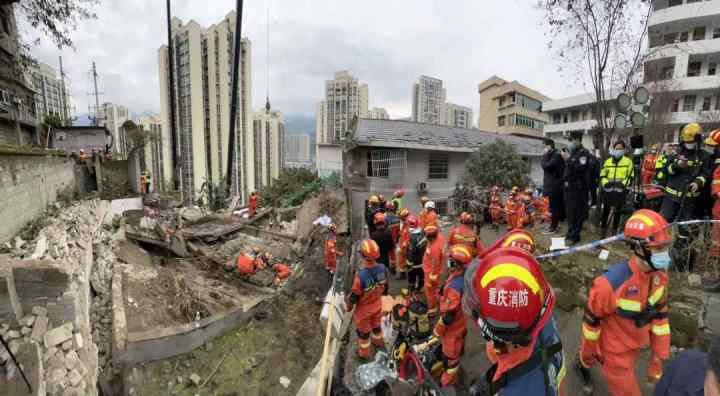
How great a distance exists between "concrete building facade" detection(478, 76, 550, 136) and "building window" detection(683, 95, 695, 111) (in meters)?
15.3

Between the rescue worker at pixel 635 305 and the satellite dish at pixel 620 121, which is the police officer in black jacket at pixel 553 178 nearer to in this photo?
the satellite dish at pixel 620 121

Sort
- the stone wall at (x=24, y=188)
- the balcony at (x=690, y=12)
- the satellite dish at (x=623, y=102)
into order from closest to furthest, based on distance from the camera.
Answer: the stone wall at (x=24, y=188) < the satellite dish at (x=623, y=102) < the balcony at (x=690, y=12)

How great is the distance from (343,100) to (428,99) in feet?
81.4

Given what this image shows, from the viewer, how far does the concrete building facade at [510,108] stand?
36594 mm

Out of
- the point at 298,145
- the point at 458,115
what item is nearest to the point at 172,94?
the point at 458,115

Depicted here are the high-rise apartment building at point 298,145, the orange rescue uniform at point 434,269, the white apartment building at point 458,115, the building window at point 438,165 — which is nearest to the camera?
the orange rescue uniform at point 434,269

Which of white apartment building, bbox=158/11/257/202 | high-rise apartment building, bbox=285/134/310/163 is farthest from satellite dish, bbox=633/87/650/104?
high-rise apartment building, bbox=285/134/310/163

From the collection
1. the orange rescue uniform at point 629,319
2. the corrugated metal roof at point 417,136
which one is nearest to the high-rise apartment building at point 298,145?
the corrugated metal roof at point 417,136

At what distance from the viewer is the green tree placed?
42.2 ft

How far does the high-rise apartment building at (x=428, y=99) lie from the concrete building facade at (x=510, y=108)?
51.1ft

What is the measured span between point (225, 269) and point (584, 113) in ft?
114

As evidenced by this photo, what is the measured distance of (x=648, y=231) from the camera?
2250 millimetres

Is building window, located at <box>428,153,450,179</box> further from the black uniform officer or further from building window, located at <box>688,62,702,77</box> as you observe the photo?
building window, located at <box>688,62,702,77</box>

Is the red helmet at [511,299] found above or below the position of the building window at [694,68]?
below
